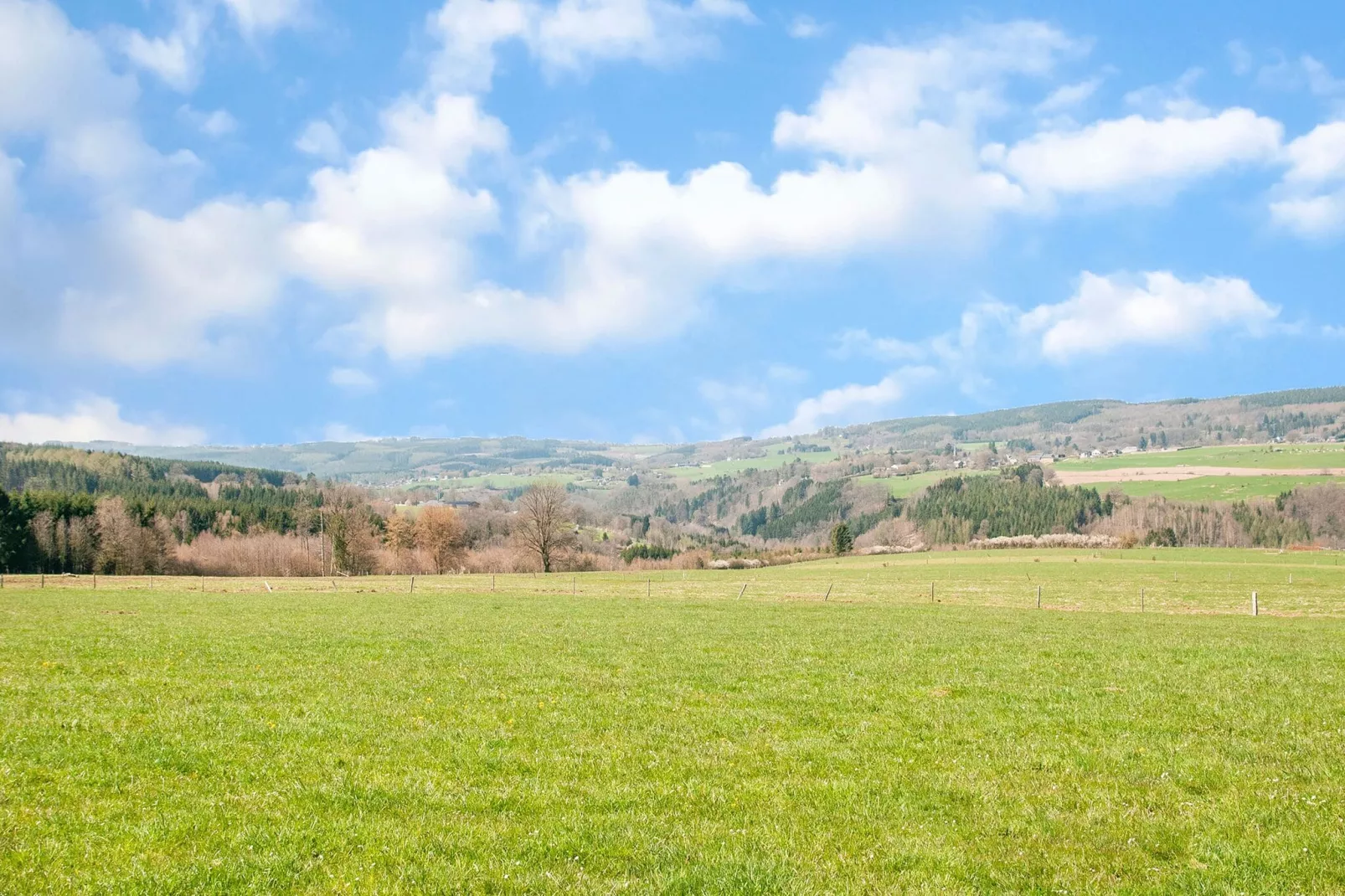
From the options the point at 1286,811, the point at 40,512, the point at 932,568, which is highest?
the point at 40,512

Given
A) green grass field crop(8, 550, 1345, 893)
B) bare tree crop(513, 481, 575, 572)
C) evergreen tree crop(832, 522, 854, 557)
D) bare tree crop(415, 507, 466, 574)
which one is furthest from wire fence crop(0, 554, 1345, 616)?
evergreen tree crop(832, 522, 854, 557)

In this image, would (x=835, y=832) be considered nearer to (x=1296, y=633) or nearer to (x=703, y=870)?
(x=703, y=870)

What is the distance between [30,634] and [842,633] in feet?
98.8

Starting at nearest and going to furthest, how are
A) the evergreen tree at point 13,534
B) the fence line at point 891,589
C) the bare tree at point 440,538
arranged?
the fence line at point 891,589 → the evergreen tree at point 13,534 → the bare tree at point 440,538

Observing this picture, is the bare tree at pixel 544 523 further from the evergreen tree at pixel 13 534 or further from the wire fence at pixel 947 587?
the evergreen tree at pixel 13 534

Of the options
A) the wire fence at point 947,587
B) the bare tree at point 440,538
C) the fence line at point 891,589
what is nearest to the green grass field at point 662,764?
the fence line at point 891,589

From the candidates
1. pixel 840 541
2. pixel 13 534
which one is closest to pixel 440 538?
pixel 13 534

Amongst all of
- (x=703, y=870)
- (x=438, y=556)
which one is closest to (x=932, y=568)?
(x=438, y=556)

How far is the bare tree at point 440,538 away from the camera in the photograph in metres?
139

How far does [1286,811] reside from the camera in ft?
37.7

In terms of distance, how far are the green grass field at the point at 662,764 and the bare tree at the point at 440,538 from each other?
354ft

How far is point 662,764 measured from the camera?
1388cm

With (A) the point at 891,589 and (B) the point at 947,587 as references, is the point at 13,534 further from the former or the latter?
(B) the point at 947,587

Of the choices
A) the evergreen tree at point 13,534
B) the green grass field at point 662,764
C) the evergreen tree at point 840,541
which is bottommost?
the evergreen tree at point 840,541
